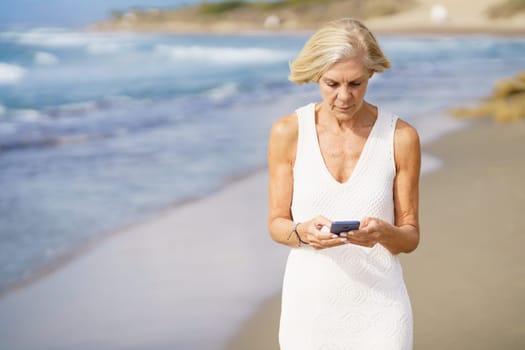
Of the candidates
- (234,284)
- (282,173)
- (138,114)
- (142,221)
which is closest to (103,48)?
(138,114)

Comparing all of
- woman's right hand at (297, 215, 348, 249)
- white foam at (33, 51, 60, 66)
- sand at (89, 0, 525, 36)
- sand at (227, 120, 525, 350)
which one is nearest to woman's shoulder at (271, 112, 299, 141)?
woman's right hand at (297, 215, 348, 249)

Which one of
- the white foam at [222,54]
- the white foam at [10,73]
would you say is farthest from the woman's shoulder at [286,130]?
the white foam at [222,54]

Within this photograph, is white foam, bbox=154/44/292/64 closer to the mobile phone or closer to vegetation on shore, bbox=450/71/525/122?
vegetation on shore, bbox=450/71/525/122

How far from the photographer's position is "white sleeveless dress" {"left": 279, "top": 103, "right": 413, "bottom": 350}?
2.47 metres

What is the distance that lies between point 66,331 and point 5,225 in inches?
129

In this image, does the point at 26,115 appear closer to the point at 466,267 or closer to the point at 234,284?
the point at 234,284

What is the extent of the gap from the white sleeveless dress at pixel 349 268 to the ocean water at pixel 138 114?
4342mm

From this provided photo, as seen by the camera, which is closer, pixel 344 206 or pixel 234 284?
pixel 344 206

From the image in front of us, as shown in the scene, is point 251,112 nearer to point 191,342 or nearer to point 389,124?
point 191,342

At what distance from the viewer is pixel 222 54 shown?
115 ft

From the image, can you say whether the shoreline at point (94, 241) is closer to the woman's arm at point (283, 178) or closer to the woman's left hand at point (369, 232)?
the woman's arm at point (283, 178)

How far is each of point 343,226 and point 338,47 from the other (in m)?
0.54

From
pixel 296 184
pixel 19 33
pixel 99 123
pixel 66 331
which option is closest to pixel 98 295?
pixel 66 331

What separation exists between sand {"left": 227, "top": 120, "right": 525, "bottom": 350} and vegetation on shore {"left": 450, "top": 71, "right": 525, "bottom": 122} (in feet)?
11.4
